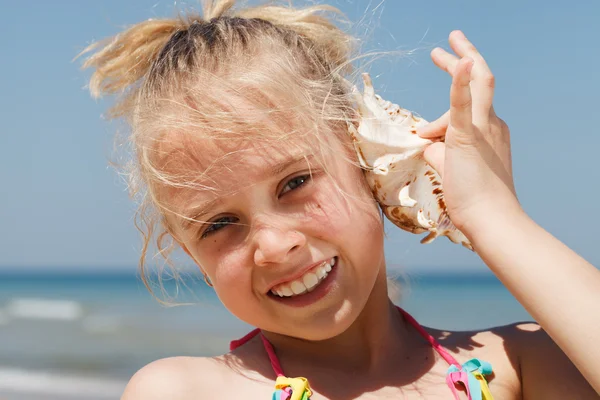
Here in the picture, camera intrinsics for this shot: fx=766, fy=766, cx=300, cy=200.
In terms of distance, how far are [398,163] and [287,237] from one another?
1.49 ft

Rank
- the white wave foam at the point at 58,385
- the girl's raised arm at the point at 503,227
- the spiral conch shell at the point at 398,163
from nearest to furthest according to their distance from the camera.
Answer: the girl's raised arm at the point at 503,227, the spiral conch shell at the point at 398,163, the white wave foam at the point at 58,385

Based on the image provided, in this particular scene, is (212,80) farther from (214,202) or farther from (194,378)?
(194,378)

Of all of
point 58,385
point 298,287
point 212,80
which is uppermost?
point 58,385

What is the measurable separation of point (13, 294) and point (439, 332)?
27625 mm

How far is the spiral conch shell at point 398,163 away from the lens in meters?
2.45

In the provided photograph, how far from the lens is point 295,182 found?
2418mm

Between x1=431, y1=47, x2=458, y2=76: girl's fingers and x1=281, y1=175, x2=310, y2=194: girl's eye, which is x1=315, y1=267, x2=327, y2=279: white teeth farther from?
x1=431, y1=47, x2=458, y2=76: girl's fingers

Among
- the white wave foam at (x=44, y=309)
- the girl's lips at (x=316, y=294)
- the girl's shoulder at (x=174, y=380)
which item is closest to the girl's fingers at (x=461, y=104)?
the girl's lips at (x=316, y=294)

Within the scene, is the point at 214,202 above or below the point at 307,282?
above

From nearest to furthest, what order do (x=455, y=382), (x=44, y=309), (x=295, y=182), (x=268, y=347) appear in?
(x=295, y=182) < (x=455, y=382) < (x=268, y=347) < (x=44, y=309)

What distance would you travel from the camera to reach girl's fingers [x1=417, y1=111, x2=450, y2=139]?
2.42m

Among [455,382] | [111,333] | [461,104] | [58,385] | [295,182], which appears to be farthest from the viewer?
[111,333]

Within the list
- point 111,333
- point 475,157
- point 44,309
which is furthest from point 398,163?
point 44,309

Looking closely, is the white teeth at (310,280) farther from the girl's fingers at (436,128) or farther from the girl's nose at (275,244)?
the girl's fingers at (436,128)
